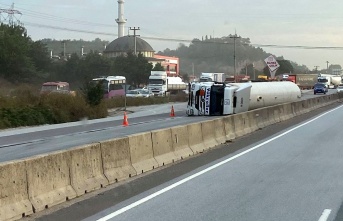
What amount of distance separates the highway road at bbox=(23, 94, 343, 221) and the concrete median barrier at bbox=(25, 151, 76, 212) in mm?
240

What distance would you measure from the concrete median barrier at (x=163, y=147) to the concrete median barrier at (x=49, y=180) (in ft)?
14.9

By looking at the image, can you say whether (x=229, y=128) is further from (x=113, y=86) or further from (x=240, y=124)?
(x=113, y=86)

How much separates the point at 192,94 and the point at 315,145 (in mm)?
18886

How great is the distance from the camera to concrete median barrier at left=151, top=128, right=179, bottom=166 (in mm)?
14203

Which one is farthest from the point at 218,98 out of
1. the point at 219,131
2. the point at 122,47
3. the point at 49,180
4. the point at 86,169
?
the point at 122,47

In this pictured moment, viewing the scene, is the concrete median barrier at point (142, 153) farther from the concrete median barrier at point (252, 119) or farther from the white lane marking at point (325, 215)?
the concrete median barrier at point (252, 119)

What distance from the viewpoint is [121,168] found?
477 inches

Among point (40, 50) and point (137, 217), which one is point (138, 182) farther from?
point (40, 50)

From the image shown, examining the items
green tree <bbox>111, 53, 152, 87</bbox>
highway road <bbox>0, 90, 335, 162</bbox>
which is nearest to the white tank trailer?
highway road <bbox>0, 90, 335, 162</bbox>

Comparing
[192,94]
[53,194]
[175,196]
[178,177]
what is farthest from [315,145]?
[192,94]

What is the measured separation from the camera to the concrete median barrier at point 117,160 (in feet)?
37.6

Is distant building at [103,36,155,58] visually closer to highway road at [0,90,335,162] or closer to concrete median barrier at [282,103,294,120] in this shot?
concrete median barrier at [282,103,294,120]

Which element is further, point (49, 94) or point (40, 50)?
point (40, 50)

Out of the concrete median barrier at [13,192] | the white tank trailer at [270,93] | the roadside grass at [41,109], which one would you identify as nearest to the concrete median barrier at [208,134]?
the concrete median barrier at [13,192]
